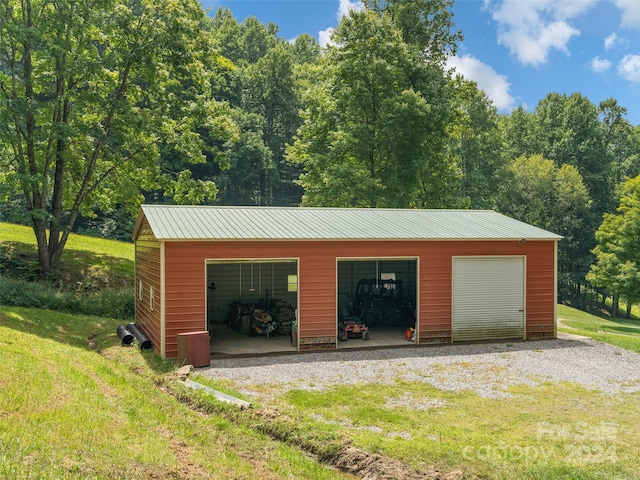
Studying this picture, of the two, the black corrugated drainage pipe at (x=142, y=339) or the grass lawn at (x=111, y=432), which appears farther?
the black corrugated drainage pipe at (x=142, y=339)

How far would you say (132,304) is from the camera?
1730 cm

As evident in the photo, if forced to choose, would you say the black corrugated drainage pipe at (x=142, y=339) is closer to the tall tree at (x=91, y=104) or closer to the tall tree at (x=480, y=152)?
the tall tree at (x=91, y=104)

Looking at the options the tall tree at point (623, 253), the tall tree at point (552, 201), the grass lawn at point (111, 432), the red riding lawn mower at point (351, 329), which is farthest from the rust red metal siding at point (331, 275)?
the tall tree at point (552, 201)

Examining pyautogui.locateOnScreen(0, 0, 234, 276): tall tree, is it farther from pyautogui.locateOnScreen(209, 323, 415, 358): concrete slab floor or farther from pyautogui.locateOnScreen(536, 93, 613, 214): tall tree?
pyautogui.locateOnScreen(536, 93, 613, 214): tall tree

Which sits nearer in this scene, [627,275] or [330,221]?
[330,221]

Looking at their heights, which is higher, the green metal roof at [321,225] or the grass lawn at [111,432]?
the green metal roof at [321,225]

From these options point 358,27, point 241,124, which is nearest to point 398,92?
point 358,27

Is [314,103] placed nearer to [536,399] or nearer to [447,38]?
[447,38]

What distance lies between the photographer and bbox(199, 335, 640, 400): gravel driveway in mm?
9625

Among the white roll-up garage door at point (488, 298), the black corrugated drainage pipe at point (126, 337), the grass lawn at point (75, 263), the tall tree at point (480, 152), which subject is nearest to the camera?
the black corrugated drainage pipe at point (126, 337)

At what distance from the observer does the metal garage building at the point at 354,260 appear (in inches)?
455

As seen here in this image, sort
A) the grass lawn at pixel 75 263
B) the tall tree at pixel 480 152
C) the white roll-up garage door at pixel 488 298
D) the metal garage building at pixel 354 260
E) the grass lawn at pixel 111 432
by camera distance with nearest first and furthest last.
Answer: the grass lawn at pixel 111 432 < the metal garage building at pixel 354 260 < the white roll-up garage door at pixel 488 298 < the grass lawn at pixel 75 263 < the tall tree at pixel 480 152

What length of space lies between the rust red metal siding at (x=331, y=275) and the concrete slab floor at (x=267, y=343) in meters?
0.72

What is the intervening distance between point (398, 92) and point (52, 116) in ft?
54.4
